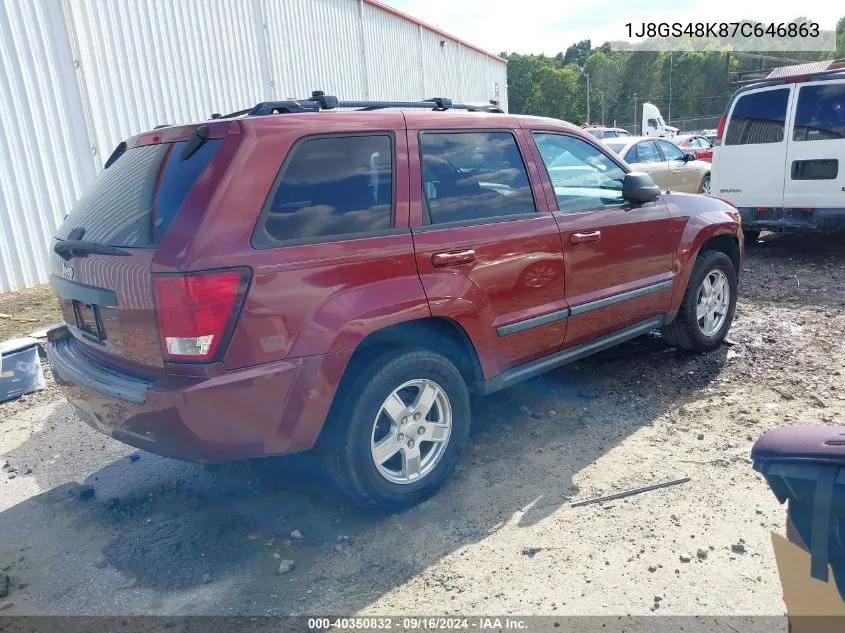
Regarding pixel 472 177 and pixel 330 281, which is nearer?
pixel 330 281

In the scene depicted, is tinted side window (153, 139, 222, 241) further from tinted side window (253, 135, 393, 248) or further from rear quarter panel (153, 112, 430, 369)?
tinted side window (253, 135, 393, 248)

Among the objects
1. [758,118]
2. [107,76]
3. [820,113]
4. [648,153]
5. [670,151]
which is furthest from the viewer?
[670,151]

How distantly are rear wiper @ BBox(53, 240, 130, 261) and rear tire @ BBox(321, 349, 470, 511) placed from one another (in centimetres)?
117

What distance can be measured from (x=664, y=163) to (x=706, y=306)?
29.2ft

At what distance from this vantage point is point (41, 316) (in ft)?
21.9

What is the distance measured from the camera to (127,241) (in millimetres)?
2756

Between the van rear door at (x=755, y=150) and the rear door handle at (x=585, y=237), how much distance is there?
18.2ft

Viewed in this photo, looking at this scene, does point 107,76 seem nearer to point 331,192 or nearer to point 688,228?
point 331,192

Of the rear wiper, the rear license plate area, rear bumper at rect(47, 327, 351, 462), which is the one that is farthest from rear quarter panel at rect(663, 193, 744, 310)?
the rear license plate area

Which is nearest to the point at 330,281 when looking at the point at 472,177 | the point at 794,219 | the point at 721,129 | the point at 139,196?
the point at 139,196

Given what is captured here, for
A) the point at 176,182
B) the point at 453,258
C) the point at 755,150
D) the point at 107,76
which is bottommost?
the point at 453,258

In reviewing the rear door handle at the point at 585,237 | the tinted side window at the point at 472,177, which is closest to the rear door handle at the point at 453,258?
the tinted side window at the point at 472,177

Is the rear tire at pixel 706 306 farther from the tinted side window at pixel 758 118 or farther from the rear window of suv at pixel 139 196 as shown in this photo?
the tinted side window at pixel 758 118

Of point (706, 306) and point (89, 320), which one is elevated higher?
point (89, 320)
